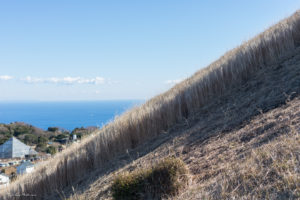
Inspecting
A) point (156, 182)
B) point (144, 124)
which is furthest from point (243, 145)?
point (144, 124)

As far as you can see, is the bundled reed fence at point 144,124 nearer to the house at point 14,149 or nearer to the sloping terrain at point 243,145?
the sloping terrain at point 243,145

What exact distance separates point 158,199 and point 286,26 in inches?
281

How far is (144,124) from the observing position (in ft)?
23.3

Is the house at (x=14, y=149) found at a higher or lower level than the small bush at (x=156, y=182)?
higher

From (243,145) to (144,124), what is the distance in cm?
351

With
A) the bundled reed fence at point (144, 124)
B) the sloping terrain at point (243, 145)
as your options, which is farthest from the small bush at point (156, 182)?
the bundled reed fence at point (144, 124)

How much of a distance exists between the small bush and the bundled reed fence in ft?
10.2

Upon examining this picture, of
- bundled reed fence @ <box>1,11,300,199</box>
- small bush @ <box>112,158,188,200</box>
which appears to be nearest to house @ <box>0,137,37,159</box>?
bundled reed fence @ <box>1,11,300,199</box>

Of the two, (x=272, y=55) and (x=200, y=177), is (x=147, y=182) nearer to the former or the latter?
(x=200, y=177)

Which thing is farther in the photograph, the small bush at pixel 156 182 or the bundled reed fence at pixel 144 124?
the bundled reed fence at pixel 144 124

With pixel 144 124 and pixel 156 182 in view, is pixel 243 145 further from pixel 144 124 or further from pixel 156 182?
pixel 144 124

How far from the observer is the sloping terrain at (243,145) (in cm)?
275

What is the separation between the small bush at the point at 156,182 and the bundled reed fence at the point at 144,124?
3121mm

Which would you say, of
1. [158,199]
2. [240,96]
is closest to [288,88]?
[240,96]
